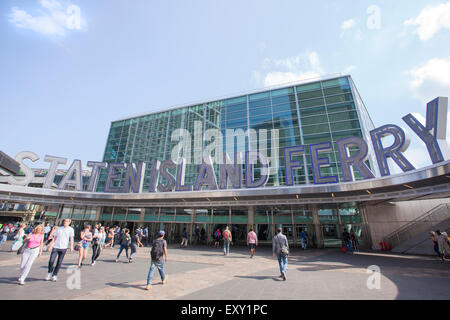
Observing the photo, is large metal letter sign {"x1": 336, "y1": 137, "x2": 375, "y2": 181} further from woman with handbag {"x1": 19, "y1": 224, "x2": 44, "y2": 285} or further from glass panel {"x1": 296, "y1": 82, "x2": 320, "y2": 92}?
woman with handbag {"x1": 19, "y1": 224, "x2": 44, "y2": 285}

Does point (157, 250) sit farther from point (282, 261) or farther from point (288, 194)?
point (288, 194)

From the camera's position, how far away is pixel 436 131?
1123cm

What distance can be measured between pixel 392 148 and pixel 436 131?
7.63ft

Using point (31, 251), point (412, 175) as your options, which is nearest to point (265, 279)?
point (31, 251)

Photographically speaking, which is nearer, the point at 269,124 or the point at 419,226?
the point at 419,226

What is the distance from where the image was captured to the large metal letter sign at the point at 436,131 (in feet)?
35.2

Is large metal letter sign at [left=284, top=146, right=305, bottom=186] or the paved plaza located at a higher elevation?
large metal letter sign at [left=284, top=146, right=305, bottom=186]

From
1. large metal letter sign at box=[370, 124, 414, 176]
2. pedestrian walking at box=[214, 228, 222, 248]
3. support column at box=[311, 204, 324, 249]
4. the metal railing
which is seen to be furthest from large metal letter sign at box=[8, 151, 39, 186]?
the metal railing

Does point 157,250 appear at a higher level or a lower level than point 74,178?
lower

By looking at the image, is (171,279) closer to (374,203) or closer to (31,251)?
(31,251)

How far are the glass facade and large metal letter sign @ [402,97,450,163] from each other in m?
9.33

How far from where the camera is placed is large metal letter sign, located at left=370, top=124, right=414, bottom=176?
12.5 m

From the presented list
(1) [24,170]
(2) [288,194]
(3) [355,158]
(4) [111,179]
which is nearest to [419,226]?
(3) [355,158]

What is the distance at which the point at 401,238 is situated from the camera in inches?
658
